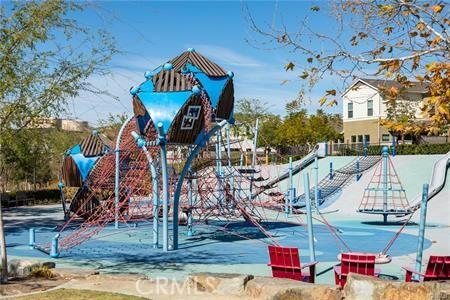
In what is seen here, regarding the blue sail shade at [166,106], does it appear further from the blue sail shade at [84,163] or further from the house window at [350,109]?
the house window at [350,109]

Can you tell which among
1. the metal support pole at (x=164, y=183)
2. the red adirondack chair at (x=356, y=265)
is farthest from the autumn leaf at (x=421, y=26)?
the metal support pole at (x=164, y=183)

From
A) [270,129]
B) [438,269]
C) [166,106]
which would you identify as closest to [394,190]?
[166,106]

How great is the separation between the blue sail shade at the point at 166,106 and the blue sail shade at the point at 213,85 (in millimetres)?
3238

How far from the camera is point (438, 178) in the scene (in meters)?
28.5

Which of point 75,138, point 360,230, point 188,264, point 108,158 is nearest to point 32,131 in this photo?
point 108,158

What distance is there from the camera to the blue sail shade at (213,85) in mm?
18719

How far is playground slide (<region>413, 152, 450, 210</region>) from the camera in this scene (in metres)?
27.0

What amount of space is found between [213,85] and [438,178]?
14502 millimetres

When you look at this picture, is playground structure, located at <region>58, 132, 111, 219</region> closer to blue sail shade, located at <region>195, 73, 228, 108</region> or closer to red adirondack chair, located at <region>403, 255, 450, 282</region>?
blue sail shade, located at <region>195, 73, 228, 108</region>

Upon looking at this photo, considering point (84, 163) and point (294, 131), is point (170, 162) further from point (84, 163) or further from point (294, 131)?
point (294, 131)

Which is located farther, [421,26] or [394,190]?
[394,190]

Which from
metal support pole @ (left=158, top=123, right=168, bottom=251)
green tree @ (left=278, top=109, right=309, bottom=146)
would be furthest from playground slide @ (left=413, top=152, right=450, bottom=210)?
green tree @ (left=278, top=109, right=309, bottom=146)

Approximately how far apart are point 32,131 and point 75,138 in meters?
Result: 19.7

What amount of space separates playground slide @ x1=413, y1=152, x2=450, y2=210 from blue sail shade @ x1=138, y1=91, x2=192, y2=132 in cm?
1427
